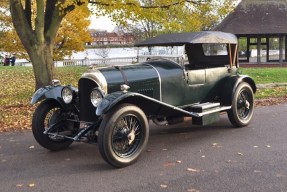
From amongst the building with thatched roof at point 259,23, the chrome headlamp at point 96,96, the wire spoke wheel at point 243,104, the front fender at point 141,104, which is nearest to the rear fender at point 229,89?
the wire spoke wheel at point 243,104

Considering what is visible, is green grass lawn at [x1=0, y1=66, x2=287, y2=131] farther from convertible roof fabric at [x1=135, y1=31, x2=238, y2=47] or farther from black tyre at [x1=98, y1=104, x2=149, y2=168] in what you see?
black tyre at [x1=98, y1=104, x2=149, y2=168]

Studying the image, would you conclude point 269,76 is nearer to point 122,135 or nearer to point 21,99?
point 21,99

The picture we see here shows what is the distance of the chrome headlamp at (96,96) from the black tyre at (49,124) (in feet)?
2.83

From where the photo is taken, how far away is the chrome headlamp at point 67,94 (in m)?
6.53

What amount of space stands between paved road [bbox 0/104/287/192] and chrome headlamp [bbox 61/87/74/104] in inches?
30.8

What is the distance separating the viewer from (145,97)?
598cm

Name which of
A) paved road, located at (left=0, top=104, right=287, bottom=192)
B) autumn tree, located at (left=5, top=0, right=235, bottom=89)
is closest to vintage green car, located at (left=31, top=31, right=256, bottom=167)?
paved road, located at (left=0, top=104, right=287, bottom=192)

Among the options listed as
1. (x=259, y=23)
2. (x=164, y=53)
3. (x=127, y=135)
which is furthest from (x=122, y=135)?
(x=259, y=23)

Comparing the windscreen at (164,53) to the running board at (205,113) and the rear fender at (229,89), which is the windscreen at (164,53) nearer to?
the running board at (205,113)

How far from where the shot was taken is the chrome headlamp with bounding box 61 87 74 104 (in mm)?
6527

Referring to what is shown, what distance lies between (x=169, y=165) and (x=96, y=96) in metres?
1.41

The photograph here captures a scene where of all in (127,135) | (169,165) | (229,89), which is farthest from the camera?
(229,89)

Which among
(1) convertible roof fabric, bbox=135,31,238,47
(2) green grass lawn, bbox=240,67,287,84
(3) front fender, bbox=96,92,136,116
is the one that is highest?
(1) convertible roof fabric, bbox=135,31,238,47

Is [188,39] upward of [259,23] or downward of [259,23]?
downward
